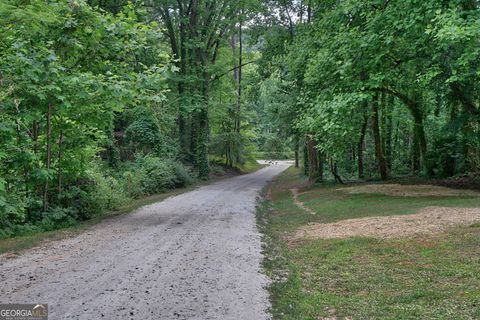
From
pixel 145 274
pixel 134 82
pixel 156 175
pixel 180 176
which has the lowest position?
pixel 145 274

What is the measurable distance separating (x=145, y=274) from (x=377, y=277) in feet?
12.0

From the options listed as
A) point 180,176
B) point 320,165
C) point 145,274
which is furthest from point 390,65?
point 180,176

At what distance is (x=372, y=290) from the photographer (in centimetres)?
597

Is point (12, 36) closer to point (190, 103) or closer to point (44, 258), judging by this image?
point (44, 258)

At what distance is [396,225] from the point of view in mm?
10273

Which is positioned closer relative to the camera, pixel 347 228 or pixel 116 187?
pixel 347 228

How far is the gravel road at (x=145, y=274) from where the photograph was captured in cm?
523

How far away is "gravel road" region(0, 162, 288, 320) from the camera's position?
5.23 metres

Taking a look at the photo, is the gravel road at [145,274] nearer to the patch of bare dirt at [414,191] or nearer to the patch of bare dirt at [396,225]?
the patch of bare dirt at [396,225]

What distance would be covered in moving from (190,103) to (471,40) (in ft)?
67.2

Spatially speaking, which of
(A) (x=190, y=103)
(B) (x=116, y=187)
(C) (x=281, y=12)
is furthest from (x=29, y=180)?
(C) (x=281, y=12)

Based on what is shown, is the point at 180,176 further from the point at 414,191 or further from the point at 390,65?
the point at 390,65

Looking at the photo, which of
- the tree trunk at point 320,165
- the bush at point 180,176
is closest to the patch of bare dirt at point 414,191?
the tree trunk at point 320,165

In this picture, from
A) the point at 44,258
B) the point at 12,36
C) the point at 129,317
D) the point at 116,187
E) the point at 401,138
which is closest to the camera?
the point at 129,317
